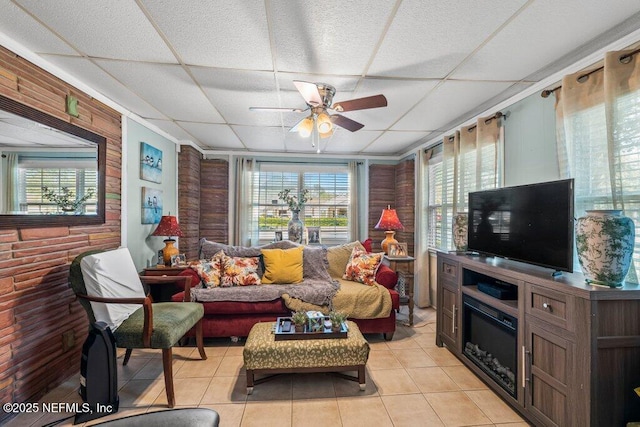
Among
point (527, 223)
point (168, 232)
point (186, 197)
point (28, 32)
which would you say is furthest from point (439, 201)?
point (28, 32)

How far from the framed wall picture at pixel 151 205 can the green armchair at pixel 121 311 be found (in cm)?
121

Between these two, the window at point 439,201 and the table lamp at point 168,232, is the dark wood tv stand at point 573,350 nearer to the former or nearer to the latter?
the window at point 439,201

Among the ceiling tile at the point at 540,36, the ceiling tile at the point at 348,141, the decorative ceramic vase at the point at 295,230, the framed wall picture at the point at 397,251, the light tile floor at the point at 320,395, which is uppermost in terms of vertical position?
the ceiling tile at the point at 540,36

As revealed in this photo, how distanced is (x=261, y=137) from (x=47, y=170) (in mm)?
2363

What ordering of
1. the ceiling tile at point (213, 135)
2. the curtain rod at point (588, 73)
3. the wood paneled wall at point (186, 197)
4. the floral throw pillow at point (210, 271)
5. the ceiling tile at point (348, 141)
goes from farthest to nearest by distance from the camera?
the wood paneled wall at point (186, 197) < the ceiling tile at point (348, 141) < the ceiling tile at point (213, 135) < the floral throw pillow at point (210, 271) < the curtain rod at point (588, 73)

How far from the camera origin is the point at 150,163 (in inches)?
140

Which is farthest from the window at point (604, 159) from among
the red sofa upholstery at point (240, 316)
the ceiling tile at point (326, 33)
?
the red sofa upholstery at point (240, 316)

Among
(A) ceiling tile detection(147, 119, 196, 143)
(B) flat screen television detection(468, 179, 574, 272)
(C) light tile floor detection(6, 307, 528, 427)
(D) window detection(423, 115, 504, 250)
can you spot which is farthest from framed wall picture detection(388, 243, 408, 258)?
(A) ceiling tile detection(147, 119, 196, 143)

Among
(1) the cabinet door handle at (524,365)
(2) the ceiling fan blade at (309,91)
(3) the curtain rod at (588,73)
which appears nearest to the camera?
(3) the curtain rod at (588,73)

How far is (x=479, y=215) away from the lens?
2.61m

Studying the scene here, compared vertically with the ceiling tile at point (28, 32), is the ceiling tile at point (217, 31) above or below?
below

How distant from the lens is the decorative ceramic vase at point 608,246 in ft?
4.86

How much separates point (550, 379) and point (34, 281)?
3.42 m

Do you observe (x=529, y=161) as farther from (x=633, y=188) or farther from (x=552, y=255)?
(x=552, y=255)
